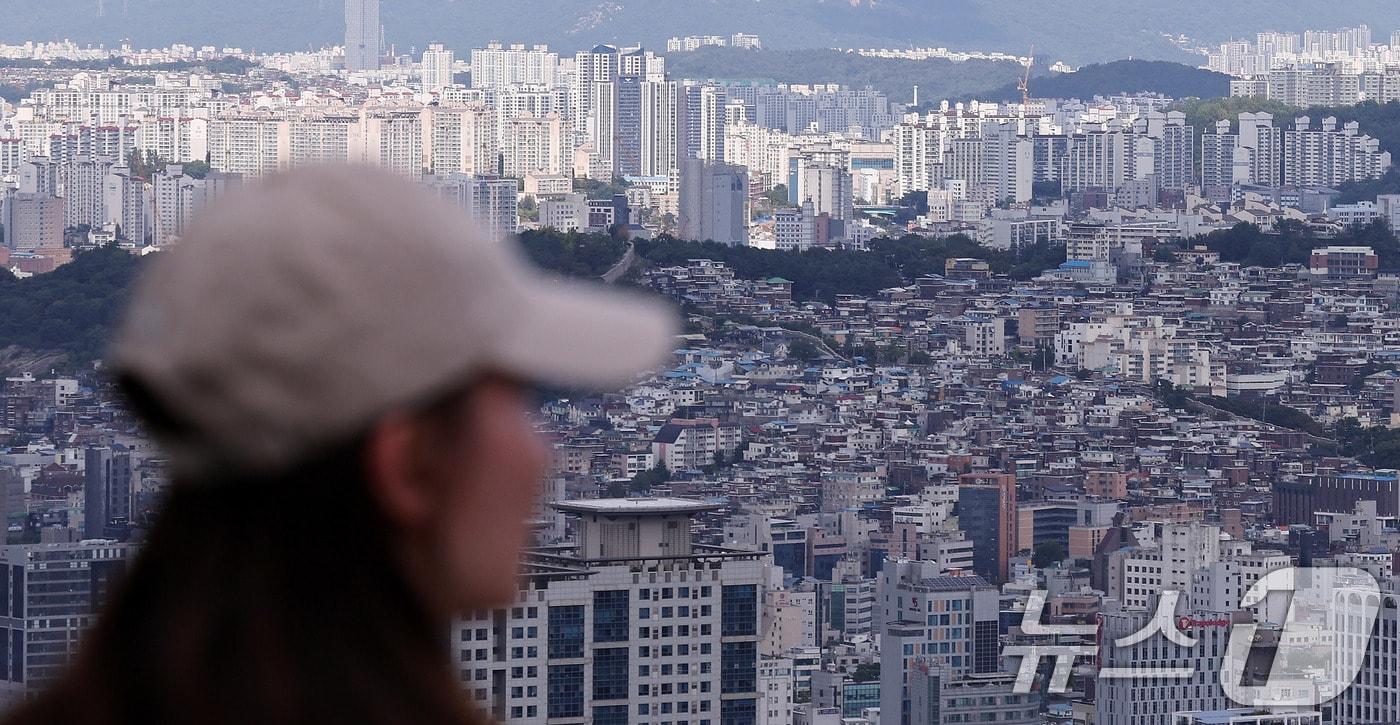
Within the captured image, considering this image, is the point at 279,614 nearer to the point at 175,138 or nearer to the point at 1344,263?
the point at 1344,263

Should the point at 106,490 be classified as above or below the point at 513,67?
below

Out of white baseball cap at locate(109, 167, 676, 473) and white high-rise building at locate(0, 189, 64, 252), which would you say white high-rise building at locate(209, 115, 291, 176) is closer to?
white high-rise building at locate(0, 189, 64, 252)

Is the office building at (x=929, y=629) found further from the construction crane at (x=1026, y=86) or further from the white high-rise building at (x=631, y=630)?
the construction crane at (x=1026, y=86)

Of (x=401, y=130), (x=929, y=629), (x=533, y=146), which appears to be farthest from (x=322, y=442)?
(x=533, y=146)

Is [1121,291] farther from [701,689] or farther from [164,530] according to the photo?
[164,530]

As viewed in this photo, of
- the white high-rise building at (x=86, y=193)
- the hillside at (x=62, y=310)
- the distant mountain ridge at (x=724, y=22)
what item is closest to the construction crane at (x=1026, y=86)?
the distant mountain ridge at (x=724, y=22)

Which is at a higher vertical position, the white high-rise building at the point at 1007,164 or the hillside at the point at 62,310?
the white high-rise building at the point at 1007,164

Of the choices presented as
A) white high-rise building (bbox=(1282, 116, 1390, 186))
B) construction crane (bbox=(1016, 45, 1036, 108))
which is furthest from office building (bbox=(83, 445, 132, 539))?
construction crane (bbox=(1016, 45, 1036, 108))
